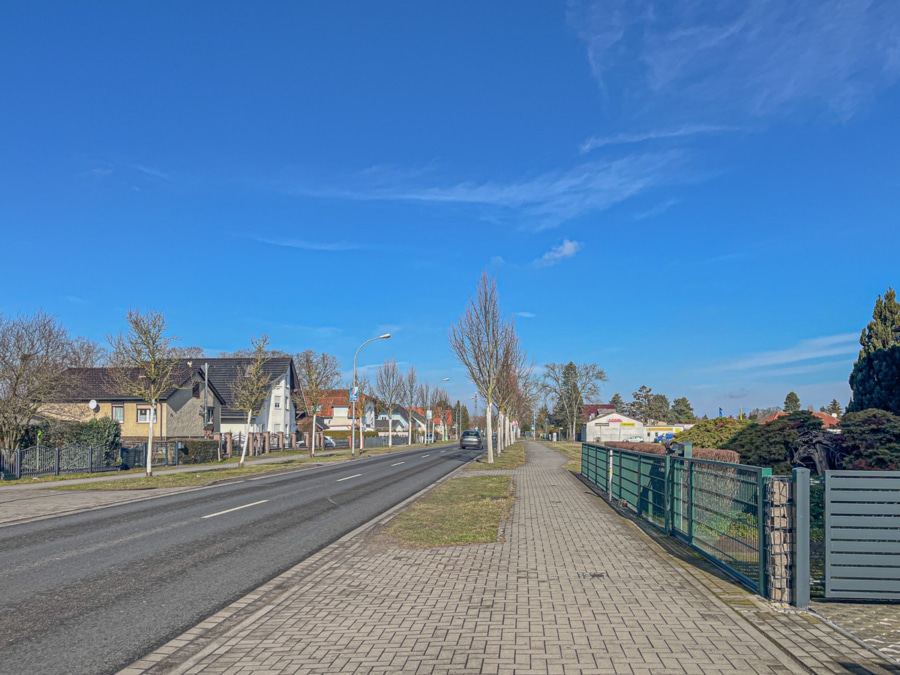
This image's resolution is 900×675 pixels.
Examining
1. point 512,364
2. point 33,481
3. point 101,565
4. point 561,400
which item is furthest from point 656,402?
point 101,565

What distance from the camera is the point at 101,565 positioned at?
30.1 feet

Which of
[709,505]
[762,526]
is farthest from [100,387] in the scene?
[762,526]

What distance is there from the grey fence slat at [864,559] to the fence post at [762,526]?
0.57 metres

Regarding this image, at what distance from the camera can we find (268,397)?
2350 inches

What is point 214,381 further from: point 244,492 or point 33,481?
point 244,492

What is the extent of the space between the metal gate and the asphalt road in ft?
19.2

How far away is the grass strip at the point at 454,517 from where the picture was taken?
34.9 feet

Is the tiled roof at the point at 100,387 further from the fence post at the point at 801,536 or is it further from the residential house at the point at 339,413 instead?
the residential house at the point at 339,413

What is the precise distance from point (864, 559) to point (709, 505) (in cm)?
211

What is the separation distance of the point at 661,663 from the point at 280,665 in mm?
2649

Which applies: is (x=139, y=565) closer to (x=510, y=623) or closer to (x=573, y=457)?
(x=510, y=623)

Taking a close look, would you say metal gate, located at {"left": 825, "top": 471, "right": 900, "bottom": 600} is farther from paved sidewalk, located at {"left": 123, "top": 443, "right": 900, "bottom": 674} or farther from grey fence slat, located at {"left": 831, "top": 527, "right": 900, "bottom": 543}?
paved sidewalk, located at {"left": 123, "top": 443, "right": 900, "bottom": 674}

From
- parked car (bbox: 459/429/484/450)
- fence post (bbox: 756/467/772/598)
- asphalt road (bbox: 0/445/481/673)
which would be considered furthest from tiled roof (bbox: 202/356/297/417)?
fence post (bbox: 756/467/772/598)

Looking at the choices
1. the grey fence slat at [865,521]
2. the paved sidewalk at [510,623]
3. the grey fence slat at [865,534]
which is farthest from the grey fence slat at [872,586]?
the paved sidewalk at [510,623]
